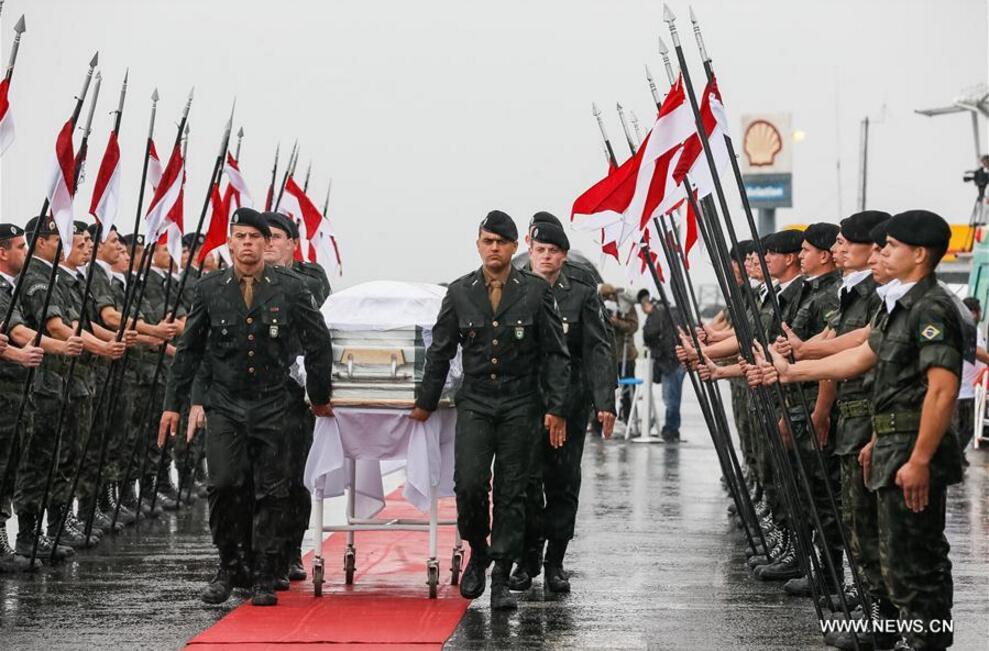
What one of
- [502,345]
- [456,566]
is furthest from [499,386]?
[456,566]

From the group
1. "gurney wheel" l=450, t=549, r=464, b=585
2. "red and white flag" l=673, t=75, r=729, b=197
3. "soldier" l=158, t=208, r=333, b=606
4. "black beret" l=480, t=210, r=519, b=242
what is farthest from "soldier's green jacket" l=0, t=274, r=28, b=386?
"red and white flag" l=673, t=75, r=729, b=197

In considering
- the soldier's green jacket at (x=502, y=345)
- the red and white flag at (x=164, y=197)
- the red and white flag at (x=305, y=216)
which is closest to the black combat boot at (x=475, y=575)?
the soldier's green jacket at (x=502, y=345)

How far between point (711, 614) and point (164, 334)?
4.87 meters

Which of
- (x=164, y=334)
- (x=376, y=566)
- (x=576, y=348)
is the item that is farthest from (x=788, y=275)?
(x=164, y=334)

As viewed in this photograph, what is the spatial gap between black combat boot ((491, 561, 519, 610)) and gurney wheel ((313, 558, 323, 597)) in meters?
1.00

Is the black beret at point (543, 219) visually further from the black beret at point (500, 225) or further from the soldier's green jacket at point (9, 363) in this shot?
the soldier's green jacket at point (9, 363)

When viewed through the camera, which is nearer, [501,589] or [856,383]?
[856,383]

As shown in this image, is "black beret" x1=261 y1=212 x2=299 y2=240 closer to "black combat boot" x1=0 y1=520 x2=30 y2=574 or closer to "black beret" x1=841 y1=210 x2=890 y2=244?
"black combat boot" x1=0 y1=520 x2=30 y2=574

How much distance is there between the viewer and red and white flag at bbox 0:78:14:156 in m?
9.28

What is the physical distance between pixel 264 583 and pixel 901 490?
3739mm

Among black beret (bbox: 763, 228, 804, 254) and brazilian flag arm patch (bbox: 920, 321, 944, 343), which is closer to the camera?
brazilian flag arm patch (bbox: 920, 321, 944, 343)

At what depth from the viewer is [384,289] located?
31.1ft

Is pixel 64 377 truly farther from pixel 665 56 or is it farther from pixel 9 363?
pixel 665 56

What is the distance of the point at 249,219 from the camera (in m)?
8.91
